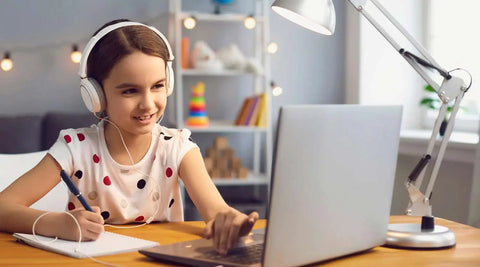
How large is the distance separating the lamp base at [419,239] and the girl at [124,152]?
32cm

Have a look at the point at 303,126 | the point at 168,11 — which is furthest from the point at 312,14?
the point at 168,11

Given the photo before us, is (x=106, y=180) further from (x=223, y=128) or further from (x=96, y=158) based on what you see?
(x=223, y=128)

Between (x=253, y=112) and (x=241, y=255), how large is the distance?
109 inches

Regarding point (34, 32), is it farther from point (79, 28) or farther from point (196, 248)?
point (196, 248)

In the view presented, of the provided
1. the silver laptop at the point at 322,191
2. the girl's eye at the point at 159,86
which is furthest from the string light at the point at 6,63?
the silver laptop at the point at 322,191

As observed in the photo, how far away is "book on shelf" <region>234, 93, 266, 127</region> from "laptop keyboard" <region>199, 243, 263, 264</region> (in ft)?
8.91

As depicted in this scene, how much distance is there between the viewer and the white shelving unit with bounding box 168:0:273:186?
369 cm

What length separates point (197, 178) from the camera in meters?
1.46

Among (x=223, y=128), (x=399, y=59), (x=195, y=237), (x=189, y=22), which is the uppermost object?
(x=189, y=22)

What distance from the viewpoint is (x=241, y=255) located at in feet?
3.32

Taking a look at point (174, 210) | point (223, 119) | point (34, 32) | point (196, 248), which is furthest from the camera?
point (223, 119)

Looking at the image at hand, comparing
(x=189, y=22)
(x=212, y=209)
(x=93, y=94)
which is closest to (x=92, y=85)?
(x=93, y=94)

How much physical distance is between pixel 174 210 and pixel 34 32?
2.55 meters

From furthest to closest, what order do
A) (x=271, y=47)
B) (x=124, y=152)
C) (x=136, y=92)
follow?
1. (x=271, y=47)
2. (x=124, y=152)
3. (x=136, y=92)
